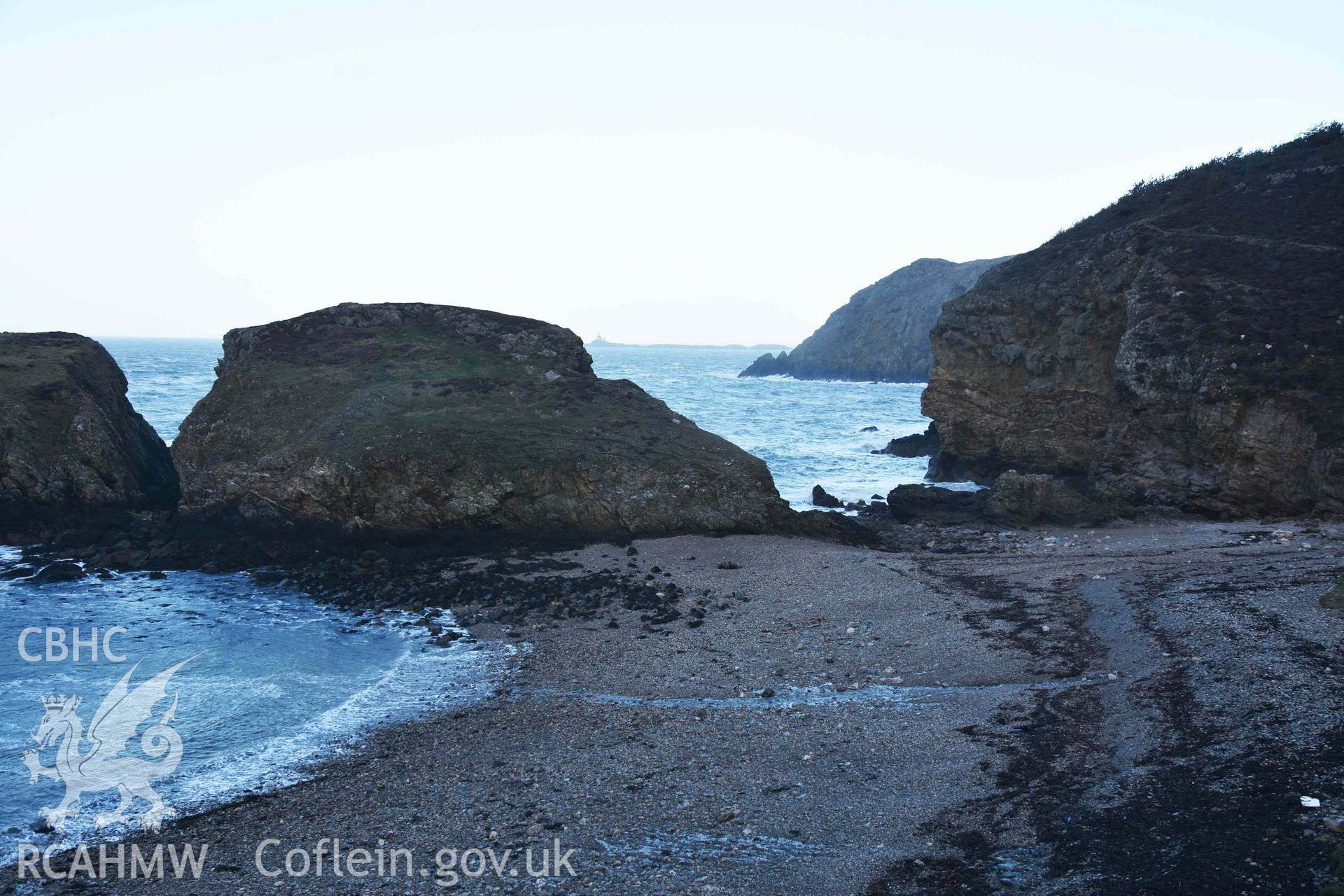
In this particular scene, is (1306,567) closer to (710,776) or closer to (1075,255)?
(710,776)

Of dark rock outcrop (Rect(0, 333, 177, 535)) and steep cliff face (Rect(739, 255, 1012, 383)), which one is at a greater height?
→ steep cliff face (Rect(739, 255, 1012, 383))

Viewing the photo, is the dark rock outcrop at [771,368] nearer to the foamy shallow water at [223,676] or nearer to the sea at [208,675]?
the sea at [208,675]

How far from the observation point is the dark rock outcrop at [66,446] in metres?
23.3

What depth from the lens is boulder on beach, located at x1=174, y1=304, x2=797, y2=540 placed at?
850 inches

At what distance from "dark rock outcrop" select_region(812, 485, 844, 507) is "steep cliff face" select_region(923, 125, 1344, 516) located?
6385 mm

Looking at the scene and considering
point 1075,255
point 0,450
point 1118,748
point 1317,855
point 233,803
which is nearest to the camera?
point 1317,855

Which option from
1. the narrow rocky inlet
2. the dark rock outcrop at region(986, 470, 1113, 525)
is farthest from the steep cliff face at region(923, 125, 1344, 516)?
the narrow rocky inlet

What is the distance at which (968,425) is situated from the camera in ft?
108

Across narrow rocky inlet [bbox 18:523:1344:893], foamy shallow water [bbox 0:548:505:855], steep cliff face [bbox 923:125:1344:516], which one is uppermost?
steep cliff face [bbox 923:125:1344:516]

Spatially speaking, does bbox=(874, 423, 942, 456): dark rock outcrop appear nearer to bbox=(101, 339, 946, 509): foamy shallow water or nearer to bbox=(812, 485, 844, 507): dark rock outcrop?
bbox=(101, 339, 946, 509): foamy shallow water

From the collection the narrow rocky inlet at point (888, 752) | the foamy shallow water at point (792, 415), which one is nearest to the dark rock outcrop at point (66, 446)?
the foamy shallow water at point (792, 415)

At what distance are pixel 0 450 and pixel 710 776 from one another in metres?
23.0

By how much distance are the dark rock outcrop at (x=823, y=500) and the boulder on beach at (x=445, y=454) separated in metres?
6.33

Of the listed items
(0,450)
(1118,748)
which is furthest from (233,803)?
(0,450)
